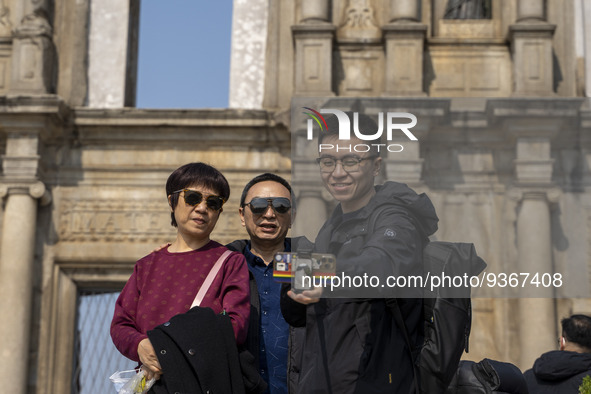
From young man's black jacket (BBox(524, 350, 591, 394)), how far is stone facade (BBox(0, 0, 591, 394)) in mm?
4852

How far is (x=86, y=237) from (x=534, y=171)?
493 cm

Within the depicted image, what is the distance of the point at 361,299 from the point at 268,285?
0.82m

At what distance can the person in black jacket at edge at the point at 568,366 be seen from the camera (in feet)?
15.3

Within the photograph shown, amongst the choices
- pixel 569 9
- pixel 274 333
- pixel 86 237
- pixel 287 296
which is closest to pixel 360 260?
pixel 287 296

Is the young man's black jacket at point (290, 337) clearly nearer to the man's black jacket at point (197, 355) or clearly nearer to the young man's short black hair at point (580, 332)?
the man's black jacket at point (197, 355)

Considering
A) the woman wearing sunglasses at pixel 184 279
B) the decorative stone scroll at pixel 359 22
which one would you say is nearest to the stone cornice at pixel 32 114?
the decorative stone scroll at pixel 359 22

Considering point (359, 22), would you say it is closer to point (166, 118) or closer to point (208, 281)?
point (166, 118)

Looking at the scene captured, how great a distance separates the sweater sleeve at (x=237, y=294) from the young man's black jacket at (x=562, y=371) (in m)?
1.83

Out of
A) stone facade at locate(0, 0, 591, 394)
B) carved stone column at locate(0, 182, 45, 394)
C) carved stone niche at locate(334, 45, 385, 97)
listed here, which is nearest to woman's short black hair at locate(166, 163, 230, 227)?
stone facade at locate(0, 0, 591, 394)

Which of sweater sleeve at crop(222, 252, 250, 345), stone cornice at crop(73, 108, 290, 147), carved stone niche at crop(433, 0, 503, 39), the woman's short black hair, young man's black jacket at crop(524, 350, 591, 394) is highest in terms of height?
carved stone niche at crop(433, 0, 503, 39)

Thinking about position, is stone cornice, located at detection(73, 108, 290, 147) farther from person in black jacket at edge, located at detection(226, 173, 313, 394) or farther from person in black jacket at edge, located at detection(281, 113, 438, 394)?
person in black jacket at edge, located at detection(281, 113, 438, 394)

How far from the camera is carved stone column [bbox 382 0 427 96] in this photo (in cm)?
1013

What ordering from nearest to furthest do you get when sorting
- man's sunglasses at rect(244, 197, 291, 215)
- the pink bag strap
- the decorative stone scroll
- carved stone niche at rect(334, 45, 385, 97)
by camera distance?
the pink bag strap
man's sunglasses at rect(244, 197, 291, 215)
carved stone niche at rect(334, 45, 385, 97)
the decorative stone scroll

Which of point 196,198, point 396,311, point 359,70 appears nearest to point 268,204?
point 196,198
